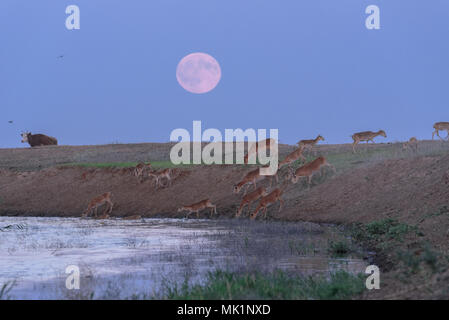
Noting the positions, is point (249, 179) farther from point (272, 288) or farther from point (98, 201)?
point (272, 288)

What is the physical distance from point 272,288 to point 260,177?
23.3m

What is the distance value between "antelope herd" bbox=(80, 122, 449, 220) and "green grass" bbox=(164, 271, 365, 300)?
13.8 m

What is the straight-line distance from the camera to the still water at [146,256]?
1259 cm

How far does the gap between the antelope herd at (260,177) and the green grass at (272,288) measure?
1379 cm

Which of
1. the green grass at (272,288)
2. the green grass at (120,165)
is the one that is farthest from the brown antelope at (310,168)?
the green grass at (272,288)

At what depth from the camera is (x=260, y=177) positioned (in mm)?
34031

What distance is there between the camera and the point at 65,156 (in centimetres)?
5603

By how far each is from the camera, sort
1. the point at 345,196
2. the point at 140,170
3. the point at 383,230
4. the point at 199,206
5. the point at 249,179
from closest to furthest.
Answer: the point at 383,230 < the point at 345,196 < the point at 199,206 < the point at 249,179 < the point at 140,170

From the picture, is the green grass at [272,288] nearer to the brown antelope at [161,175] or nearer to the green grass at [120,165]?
the brown antelope at [161,175]

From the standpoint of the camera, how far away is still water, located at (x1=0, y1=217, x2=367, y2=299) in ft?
41.3

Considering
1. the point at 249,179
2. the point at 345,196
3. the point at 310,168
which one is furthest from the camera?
the point at 249,179

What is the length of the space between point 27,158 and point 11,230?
1231 inches

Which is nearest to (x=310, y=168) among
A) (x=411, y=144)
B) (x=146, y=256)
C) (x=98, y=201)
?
(x=411, y=144)

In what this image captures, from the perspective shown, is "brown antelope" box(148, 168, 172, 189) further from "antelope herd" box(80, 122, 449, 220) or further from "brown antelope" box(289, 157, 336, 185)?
"brown antelope" box(289, 157, 336, 185)
